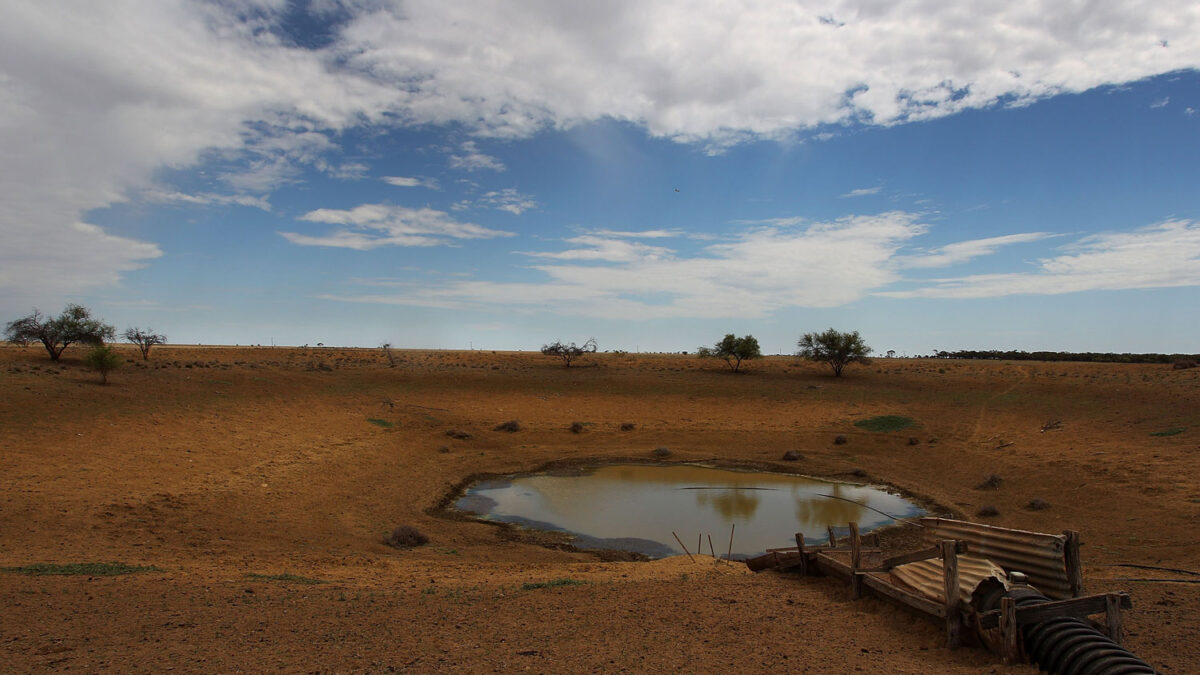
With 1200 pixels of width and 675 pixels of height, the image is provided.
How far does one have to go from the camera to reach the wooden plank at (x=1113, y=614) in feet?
19.3

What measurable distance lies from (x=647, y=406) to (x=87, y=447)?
22367 millimetres

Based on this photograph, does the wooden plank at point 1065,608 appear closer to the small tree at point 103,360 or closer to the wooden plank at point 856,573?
the wooden plank at point 856,573

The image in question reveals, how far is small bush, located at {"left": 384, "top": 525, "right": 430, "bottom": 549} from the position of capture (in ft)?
41.9

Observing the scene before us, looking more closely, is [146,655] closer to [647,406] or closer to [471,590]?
[471,590]

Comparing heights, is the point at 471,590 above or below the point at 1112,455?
below

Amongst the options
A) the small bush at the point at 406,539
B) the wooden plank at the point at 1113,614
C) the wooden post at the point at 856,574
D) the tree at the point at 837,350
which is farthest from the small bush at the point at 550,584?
the tree at the point at 837,350

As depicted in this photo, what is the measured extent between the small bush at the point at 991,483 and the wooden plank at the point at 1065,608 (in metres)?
13.8

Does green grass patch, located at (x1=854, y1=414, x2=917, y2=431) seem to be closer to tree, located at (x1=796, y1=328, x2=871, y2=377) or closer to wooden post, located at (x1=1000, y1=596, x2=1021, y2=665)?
tree, located at (x1=796, y1=328, x2=871, y2=377)

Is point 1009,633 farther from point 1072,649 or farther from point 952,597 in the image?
point 952,597

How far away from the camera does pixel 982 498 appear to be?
17328 millimetres

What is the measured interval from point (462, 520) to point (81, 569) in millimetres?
7910

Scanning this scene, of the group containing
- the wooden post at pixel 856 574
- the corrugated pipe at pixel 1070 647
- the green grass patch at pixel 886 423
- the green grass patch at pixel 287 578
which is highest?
the green grass patch at pixel 886 423

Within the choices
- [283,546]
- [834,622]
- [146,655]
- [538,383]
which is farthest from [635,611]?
[538,383]

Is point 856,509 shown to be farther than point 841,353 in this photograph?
No
